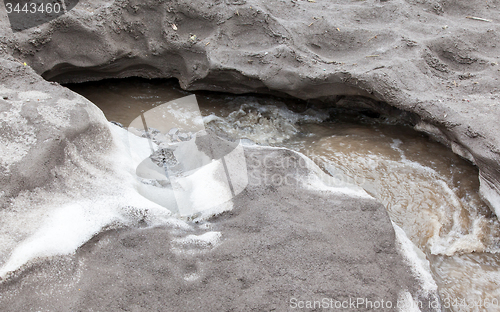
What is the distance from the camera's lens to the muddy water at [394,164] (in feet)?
7.07

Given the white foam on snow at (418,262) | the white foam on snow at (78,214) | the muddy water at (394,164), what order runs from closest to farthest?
the white foam on snow at (78,214), the white foam on snow at (418,262), the muddy water at (394,164)

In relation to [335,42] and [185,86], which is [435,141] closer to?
[335,42]

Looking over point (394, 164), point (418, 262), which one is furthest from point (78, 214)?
point (394, 164)

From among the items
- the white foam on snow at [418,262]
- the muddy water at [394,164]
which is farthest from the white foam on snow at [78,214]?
the muddy water at [394,164]

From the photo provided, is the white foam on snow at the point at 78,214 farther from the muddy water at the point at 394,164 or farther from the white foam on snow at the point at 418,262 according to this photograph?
the muddy water at the point at 394,164

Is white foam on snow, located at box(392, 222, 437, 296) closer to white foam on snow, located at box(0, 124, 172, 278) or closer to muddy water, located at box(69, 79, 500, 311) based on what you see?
muddy water, located at box(69, 79, 500, 311)

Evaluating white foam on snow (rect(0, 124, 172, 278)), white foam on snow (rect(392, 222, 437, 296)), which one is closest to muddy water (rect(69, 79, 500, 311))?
white foam on snow (rect(392, 222, 437, 296))

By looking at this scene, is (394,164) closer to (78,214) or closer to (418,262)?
(418,262)

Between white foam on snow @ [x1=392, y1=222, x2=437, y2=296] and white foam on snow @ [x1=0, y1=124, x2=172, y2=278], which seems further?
white foam on snow @ [x1=392, y1=222, x2=437, y2=296]

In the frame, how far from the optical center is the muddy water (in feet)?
7.07

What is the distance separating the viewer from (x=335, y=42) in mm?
3322

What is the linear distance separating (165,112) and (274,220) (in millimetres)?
2159

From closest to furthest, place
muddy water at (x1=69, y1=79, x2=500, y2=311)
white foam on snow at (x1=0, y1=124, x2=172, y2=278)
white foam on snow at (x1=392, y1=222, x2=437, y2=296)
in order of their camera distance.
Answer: white foam on snow at (x1=0, y1=124, x2=172, y2=278), white foam on snow at (x1=392, y1=222, x2=437, y2=296), muddy water at (x1=69, y1=79, x2=500, y2=311)

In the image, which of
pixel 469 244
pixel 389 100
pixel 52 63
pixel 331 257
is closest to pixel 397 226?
pixel 469 244
